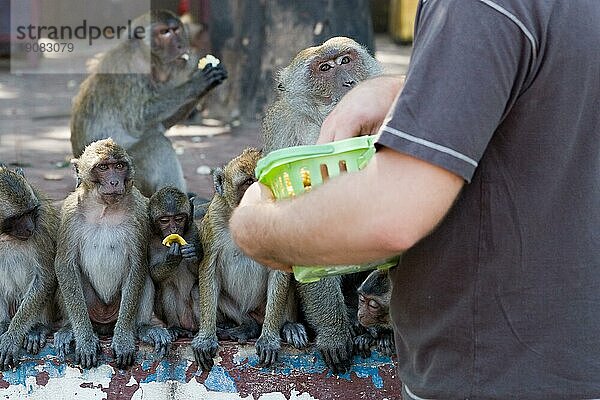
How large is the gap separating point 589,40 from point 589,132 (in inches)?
8.2

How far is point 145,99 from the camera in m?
8.08

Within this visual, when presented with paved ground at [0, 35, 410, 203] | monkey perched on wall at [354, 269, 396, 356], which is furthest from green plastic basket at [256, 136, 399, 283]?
paved ground at [0, 35, 410, 203]

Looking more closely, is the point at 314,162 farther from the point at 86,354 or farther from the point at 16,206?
the point at 16,206

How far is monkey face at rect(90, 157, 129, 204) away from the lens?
183 inches

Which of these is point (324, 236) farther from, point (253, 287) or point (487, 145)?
point (253, 287)

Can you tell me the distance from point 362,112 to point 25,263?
2775mm

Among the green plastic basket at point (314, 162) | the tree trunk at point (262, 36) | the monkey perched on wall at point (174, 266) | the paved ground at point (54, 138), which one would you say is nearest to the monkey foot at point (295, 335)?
the monkey perched on wall at point (174, 266)

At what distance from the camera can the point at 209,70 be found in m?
7.75

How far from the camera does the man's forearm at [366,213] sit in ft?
6.35

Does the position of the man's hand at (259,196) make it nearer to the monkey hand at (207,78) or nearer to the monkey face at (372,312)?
the monkey face at (372,312)

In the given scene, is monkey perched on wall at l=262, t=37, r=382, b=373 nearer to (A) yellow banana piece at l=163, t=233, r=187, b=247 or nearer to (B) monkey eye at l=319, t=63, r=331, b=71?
(B) monkey eye at l=319, t=63, r=331, b=71

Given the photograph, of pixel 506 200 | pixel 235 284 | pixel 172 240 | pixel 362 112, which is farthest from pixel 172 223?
pixel 506 200

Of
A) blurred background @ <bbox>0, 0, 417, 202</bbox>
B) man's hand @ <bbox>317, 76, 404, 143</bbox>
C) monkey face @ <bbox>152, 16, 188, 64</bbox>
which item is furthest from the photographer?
blurred background @ <bbox>0, 0, 417, 202</bbox>

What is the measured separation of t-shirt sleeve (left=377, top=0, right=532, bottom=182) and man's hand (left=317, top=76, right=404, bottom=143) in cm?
44
